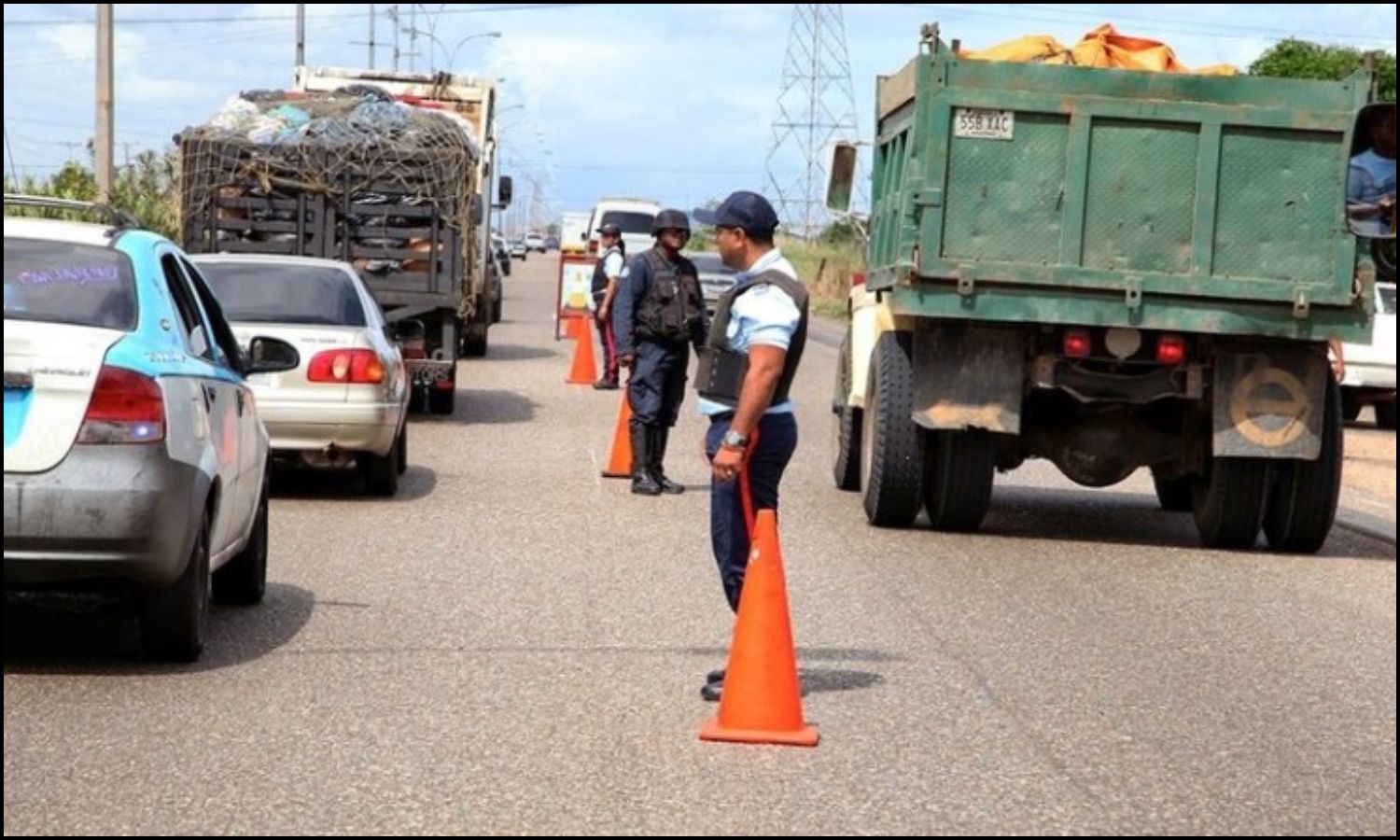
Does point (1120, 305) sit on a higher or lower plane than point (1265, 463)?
higher

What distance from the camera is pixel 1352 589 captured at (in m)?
12.5

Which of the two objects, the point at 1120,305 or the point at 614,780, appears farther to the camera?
the point at 1120,305

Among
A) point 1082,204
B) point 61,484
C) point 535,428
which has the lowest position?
point 535,428

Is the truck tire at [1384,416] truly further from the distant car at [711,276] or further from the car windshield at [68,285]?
the car windshield at [68,285]

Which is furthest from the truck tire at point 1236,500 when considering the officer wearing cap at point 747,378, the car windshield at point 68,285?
the car windshield at point 68,285

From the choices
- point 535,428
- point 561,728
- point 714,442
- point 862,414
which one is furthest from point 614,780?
point 535,428

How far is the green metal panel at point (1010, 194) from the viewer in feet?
43.4

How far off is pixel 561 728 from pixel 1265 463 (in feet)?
23.3

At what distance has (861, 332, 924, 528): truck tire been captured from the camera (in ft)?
45.4

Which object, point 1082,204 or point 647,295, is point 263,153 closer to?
point 647,295

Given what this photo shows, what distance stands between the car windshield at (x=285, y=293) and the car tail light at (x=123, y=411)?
277 inches

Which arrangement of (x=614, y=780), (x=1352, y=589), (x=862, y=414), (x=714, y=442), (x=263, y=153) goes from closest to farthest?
1. (x=614, y=780)
2. (x=714, y=442)
3. (x=1352, y=589)
4. (x=862, y=414)
5. (x=263, y=153)

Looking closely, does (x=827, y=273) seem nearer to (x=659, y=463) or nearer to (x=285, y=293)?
(x=659, y=463)

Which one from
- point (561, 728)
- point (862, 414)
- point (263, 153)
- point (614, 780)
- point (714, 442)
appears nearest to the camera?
point (614, 780)
